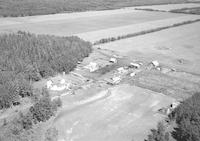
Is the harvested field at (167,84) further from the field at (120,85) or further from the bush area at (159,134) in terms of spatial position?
the bush area at (159,134)

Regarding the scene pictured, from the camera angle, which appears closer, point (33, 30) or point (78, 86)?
point (78, 86)

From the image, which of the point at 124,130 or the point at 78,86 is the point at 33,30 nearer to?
the point at 78,86

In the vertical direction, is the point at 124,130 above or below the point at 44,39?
below

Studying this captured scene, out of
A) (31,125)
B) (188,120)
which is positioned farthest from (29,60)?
(188,120)

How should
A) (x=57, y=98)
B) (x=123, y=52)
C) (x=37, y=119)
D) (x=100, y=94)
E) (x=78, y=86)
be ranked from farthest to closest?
(x=123, y=52), (x=78, y=86), (x=100, y=94), (x=57, y=98), (x=37, y=119)

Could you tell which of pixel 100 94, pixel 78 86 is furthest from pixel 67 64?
pixel 100 94

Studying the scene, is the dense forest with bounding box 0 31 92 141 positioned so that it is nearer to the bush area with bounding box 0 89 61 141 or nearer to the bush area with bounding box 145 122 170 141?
the bush area with bounding box 0 89 61 141

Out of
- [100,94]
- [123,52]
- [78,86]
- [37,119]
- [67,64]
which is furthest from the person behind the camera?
[123,52]
